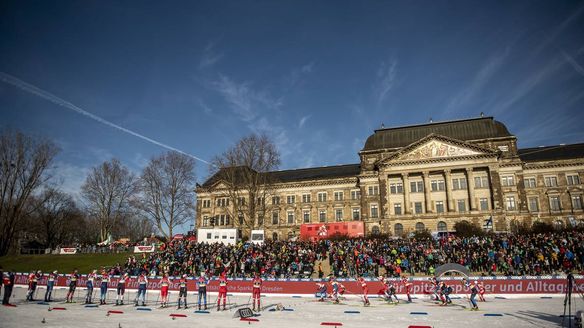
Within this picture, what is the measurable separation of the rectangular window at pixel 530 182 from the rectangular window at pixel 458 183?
10.1 meters

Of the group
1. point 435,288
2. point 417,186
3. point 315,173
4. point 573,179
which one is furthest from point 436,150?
point 435,288

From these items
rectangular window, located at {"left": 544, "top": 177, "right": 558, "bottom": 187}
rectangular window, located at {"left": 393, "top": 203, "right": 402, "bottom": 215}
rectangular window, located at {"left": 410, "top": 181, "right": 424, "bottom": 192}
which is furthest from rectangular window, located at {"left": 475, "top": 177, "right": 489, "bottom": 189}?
rectangular window, located at {"left": 393, "top": 203, "right": 402, "bottom": 215}

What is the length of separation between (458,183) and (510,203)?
8.65 meters

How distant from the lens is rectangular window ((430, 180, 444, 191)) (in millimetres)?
63781

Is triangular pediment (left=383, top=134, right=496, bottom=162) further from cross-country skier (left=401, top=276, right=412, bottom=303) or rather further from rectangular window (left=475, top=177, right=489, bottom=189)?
cross-country skier (left=401, top=276, right=412, bottom=303)

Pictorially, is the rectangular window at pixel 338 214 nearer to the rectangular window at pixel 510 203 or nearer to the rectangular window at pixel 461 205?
the rectangular window at pixel 461 205

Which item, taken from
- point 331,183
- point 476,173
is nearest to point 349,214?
point 331,183

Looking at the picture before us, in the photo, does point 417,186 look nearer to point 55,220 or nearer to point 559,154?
point 559,154

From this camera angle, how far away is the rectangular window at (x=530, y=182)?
61900 millimetres

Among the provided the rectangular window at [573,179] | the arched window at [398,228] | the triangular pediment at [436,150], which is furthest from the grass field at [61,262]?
the rectangular window at [573,179]

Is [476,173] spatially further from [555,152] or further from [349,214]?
[349,214]

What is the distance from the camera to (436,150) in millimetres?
63438

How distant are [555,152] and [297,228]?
49278 mm

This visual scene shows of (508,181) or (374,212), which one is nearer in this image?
(508,181)
